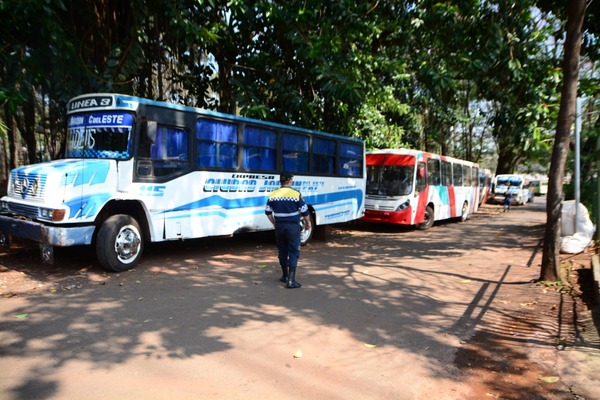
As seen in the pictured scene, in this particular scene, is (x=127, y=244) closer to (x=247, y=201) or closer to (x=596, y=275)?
(x=247, y=201)

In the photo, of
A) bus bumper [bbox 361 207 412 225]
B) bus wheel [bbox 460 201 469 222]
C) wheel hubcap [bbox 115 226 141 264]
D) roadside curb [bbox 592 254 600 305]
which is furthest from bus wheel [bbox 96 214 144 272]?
bus wheel [bbox 460 201 469 222]

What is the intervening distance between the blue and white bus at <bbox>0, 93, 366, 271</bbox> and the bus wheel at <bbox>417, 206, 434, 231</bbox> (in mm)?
7390

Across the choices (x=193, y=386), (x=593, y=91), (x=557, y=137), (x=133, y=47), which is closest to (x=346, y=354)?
(x=193, y=386)

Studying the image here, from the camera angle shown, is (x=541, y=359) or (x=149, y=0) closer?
(x=541, y=359)

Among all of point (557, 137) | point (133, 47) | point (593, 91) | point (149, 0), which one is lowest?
point (557, 137)

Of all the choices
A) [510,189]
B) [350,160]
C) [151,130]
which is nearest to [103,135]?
[151,130]

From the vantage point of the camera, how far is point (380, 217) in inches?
568

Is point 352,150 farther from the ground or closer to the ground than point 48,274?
farther from the ground

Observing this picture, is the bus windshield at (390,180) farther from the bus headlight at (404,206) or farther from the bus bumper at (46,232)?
the bus bumper at (46,232)

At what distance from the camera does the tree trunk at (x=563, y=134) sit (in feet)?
22.5

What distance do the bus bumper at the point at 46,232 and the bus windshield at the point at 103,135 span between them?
4.07 ft

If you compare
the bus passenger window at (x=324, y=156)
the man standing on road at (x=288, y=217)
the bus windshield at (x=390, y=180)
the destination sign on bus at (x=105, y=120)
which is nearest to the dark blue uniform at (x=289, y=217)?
the man standing on road at (x=288, y=217)

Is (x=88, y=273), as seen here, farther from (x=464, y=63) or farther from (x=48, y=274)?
(x=464, y=63)

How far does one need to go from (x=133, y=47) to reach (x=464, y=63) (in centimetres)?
740
